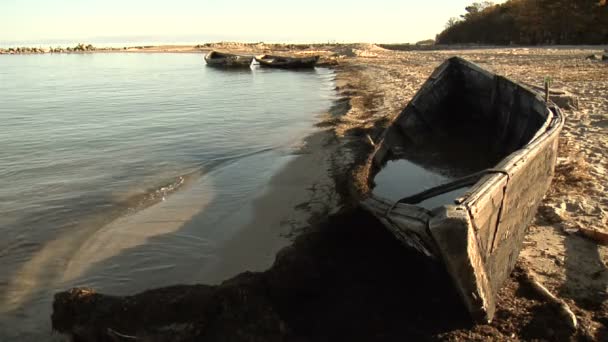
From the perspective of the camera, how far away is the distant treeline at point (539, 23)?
37.9 metres

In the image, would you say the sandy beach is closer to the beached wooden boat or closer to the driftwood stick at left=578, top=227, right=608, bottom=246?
the driftwood stick at left=578, top=227, right=608, bottom=246

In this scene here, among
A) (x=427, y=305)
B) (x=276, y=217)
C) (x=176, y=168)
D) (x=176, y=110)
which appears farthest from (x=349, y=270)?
(x=176, y=110)

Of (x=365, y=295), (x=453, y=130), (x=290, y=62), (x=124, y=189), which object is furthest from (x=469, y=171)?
(x=290, y=62)

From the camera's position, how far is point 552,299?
3.45 meters

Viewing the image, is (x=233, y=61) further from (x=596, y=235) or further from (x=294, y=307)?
(x=294, y=307)

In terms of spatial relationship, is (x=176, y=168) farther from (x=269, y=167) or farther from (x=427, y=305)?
(x=427, y=305)

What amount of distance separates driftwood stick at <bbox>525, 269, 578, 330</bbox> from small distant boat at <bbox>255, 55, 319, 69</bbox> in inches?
1300

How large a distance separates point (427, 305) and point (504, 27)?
171 ft

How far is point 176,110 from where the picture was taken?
709 inches

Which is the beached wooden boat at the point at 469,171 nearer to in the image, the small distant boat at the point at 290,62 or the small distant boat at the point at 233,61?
the small distant boat at the point at 290,62

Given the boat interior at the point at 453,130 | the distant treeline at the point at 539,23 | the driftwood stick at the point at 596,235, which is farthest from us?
the distant treeline at the point at 539,23

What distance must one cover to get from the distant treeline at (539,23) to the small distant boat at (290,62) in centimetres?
2175

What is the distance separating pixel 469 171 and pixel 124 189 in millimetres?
5906

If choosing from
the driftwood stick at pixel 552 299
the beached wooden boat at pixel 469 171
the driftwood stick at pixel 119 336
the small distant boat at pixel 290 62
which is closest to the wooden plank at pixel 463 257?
the beached wooden boat at pixel 469 171
